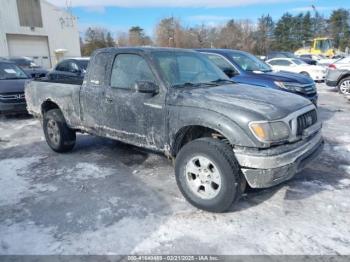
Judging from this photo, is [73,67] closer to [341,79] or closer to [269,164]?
[341,79]

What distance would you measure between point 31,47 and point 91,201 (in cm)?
3441

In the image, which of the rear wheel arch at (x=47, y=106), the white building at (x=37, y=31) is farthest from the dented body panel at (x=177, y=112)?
the white building at (x=37, y=31)

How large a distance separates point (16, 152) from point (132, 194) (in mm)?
3143

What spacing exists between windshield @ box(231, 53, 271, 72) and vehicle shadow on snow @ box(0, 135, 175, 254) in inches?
144

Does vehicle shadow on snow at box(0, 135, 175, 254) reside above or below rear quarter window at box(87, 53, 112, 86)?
below

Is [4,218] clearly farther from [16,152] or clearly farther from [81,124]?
[16,152]

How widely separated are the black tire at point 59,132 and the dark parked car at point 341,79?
10722mm

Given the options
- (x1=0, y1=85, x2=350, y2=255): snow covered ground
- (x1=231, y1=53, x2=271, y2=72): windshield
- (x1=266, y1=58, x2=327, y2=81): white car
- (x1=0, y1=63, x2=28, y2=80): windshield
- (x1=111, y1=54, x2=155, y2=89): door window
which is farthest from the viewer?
(x1=266, y1=58, x2=327, y2=81): white car

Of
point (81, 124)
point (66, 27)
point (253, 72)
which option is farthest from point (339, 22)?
point (81, 124)

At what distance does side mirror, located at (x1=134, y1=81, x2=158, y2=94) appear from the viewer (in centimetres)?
413

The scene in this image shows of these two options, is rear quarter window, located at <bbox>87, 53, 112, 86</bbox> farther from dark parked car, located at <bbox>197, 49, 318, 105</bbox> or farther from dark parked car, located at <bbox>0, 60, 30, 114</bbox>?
dark parked car, located at <bbox>0, 60, 30, 114</bbox>

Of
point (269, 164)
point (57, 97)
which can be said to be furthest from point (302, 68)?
point (269, 164)

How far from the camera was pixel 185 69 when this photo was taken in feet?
15.1

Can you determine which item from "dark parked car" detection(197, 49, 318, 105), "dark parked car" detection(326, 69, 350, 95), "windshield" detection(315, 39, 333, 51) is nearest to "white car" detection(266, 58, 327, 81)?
"dark parked car" detection(326, 69, 350, 95)
